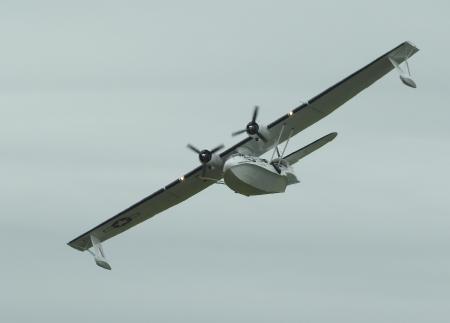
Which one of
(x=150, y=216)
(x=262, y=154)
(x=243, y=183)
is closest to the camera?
(x=243, y=183)

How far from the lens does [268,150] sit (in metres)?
56.9

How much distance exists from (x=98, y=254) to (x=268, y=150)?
33.7 ft

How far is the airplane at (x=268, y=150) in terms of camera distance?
52875 millimetres

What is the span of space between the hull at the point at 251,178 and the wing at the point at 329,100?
2902 millimetres

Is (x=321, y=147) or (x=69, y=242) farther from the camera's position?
(x=69, y=242)

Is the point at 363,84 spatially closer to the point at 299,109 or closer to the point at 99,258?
the point at 299,109

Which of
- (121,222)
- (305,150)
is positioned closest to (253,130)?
(305,150)

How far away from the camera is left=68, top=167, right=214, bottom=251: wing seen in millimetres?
58094

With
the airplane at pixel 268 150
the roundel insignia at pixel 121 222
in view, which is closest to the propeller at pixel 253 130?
the airplane at pixel 268 150

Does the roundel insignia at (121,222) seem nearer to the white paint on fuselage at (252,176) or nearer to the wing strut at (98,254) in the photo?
the wing strut at (98,254)

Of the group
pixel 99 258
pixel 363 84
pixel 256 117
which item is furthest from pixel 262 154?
pixel 99 258

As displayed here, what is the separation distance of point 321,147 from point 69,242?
14250 mm

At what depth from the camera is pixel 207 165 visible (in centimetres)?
5578

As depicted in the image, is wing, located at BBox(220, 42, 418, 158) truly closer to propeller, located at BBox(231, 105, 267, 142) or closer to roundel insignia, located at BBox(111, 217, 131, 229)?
propeller, located at BBox(231, 105, 267, 142)
